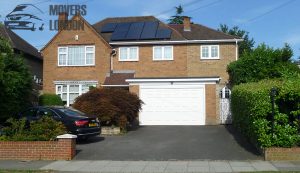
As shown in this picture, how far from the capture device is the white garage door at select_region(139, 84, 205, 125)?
87.3ft

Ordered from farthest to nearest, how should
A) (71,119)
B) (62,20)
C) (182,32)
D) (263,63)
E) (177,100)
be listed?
(182,32), (62,20), (177,100), (263,63), (71,119)

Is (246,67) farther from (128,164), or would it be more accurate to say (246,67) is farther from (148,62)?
(128,164)

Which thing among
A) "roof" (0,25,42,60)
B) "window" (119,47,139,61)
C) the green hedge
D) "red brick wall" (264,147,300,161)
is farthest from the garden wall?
"roof" (0,25,42,60)

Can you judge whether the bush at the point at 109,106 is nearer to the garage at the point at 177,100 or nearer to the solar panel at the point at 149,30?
the garage at the point at 177,100

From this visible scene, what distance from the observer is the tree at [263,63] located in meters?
25.4

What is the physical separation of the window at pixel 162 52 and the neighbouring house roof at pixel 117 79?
222cm

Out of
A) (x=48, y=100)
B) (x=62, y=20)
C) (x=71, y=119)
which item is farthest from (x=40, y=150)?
(x=62, y=20)

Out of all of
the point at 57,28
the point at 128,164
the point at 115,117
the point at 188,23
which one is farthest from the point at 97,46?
the point at 128,164

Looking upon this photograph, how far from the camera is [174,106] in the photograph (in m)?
26.6

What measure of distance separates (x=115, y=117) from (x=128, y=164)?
323 inches

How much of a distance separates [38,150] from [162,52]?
1809 cm

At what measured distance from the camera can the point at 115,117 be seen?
22.1m

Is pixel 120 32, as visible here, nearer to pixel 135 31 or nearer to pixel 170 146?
pixel 135 31

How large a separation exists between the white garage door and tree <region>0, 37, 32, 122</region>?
24.1ft
